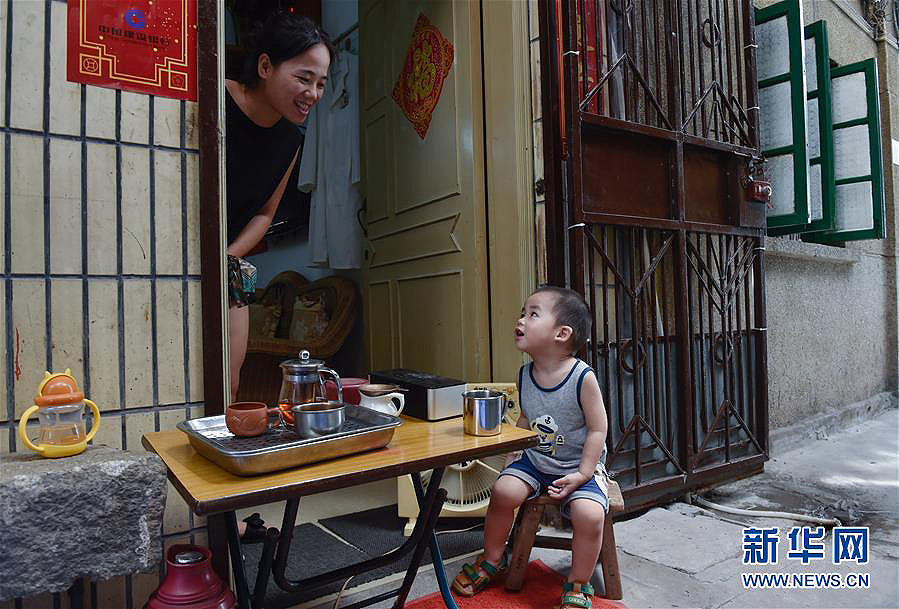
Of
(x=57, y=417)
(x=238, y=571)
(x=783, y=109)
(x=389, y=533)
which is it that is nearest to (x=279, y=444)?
(x=238, y=571)

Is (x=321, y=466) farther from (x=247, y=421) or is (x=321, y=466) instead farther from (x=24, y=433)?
(x=24, y=433)

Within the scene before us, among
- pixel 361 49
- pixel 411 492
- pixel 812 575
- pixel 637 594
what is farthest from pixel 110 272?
pixel 361 49

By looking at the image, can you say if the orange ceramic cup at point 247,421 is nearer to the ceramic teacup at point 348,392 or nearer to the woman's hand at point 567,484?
the ceramic teacup at point 348,392

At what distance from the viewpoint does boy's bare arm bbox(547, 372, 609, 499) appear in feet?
6.44

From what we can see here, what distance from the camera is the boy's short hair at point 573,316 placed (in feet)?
6.71

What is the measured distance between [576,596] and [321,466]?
42.2 inches

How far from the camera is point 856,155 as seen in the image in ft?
15.3

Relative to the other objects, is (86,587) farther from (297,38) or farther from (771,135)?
(771,135)

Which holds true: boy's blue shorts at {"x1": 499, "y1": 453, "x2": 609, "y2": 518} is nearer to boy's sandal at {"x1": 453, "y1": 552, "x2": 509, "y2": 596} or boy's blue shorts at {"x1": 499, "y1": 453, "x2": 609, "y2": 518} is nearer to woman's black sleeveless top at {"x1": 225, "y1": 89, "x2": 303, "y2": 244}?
boy's sandal at {"x1": 453, "y1": 552, "x2": 509, "y2": 596}

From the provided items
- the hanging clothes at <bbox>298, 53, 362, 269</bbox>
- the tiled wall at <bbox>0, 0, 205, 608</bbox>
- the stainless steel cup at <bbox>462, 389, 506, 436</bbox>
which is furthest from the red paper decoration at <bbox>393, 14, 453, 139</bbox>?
the stainless steel cup at <bbox>462, 389, 506, 436</bbox>

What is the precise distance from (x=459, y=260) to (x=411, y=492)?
3.84 ft

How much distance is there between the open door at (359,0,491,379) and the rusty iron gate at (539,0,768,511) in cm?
48

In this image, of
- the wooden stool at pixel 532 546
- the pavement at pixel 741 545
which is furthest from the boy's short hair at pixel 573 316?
the pavement at pixel 741 545

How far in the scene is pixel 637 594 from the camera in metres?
2.11
